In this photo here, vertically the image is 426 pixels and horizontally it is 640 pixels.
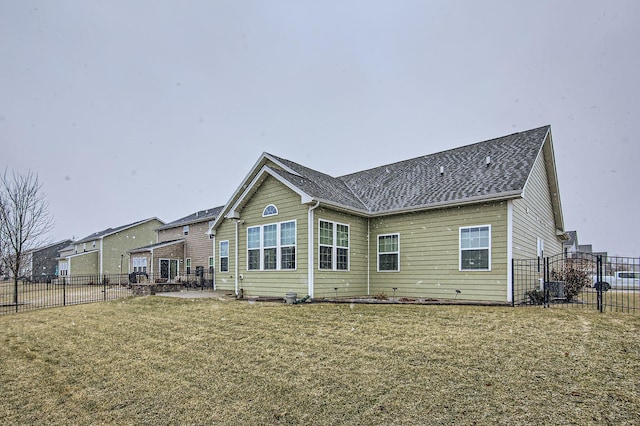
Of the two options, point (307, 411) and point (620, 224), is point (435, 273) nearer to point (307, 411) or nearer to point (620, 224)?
point (307, 411)

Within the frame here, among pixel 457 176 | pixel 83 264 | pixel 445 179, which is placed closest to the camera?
pixel 457 176

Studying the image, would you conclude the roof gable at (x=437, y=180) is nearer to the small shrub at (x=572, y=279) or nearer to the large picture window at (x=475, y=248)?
the large picture window at (x=475, y=248)

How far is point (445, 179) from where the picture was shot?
570 inches

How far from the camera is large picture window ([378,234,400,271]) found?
14327mm

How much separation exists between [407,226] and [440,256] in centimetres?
176

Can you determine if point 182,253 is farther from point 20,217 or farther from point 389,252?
point 389,252

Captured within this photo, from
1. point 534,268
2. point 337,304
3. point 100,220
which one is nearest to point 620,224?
point 534,268

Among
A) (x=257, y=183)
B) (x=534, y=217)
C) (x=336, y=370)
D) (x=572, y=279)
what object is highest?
(x=257, y=183)

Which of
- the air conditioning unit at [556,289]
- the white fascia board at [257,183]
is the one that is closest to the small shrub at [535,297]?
the air conditioning unit at [556,289]

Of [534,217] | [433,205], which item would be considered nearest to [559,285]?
[534,217]

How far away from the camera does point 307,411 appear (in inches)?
165

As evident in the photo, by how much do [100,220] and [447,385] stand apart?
249 ft

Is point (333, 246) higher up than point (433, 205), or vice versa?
point (433, 205)

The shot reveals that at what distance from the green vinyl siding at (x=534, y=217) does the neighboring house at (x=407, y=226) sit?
42mm
